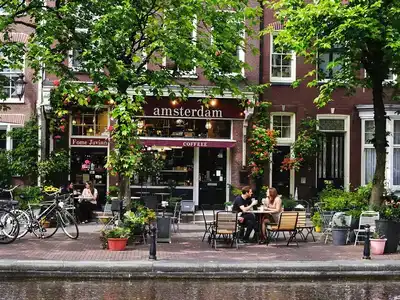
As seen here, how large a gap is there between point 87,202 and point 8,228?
5300mm

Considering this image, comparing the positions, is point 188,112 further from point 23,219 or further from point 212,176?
point 23,219

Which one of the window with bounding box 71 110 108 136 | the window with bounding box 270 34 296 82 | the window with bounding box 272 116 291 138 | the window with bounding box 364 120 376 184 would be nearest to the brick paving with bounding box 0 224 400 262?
the window with bounding box 71 110 108 136

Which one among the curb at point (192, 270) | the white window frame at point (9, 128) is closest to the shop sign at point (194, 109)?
the white window frame at point (9, 128)

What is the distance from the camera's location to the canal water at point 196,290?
33.7 ft

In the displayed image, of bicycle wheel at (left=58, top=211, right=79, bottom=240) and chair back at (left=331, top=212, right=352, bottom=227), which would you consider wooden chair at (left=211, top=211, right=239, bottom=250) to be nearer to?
chair back at (left=331, top=212, right=352, bottom=227)

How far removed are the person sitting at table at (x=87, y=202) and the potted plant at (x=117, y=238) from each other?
6061 millimetres

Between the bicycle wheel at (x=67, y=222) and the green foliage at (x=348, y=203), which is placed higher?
the green foliage at (x=348, y=203)

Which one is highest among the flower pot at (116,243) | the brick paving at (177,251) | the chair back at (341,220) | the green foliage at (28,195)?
the green foliage at (28,195)

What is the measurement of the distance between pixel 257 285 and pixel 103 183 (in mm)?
12670

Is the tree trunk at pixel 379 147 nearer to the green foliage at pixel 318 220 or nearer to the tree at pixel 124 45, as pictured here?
the green foliage at pixel 318 220

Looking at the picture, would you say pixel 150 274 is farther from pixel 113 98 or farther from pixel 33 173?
pixel 33 173

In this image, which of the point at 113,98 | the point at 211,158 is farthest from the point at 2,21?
the point at 211,158

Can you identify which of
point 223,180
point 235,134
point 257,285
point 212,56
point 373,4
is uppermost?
point 373,4

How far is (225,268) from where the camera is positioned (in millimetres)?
12438
